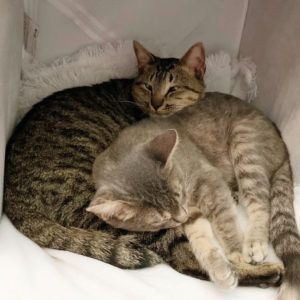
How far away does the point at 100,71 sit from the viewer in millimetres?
2115

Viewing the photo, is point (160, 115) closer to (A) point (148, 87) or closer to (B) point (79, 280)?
(A) point (148, 87)

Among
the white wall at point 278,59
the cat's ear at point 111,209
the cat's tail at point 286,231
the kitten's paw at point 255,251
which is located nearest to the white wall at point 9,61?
the cat's ear at point 111,209

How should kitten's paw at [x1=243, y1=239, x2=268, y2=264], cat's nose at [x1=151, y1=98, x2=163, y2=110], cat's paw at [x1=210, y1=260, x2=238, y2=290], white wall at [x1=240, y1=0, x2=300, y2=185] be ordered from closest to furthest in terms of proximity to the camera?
cat's paw at [x1=210, y1=260, x2=238, y2=290] → kitten's paw at [x1=243, y1=239, x2=268, y2=264] → white wall at [x1=240, y1=0, x2=300, y2=185] → cat's nose at [x1=151, y1=98, x2=163, y2=110]

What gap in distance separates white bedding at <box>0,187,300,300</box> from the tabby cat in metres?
0.04

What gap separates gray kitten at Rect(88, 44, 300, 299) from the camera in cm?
148

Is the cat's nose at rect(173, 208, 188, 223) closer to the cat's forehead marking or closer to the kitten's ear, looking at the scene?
the kitten's ear

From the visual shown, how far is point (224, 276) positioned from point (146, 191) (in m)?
0.39

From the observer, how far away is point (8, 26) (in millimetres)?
1467

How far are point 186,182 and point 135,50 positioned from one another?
28.7 inches

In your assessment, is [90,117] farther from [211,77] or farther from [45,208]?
[211,77]

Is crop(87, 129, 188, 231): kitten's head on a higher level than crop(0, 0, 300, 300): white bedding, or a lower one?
higher

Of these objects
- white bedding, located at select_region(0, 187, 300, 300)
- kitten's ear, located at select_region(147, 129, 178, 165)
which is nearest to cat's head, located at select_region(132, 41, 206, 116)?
kitten's ear, located at select_region(147, 129, 178, 165)

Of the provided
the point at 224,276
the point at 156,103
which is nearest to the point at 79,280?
the point at 224,276

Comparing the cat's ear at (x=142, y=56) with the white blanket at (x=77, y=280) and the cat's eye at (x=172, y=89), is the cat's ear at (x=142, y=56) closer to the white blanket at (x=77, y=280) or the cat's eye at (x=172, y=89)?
the cat's eye at (x=172, y=89)
